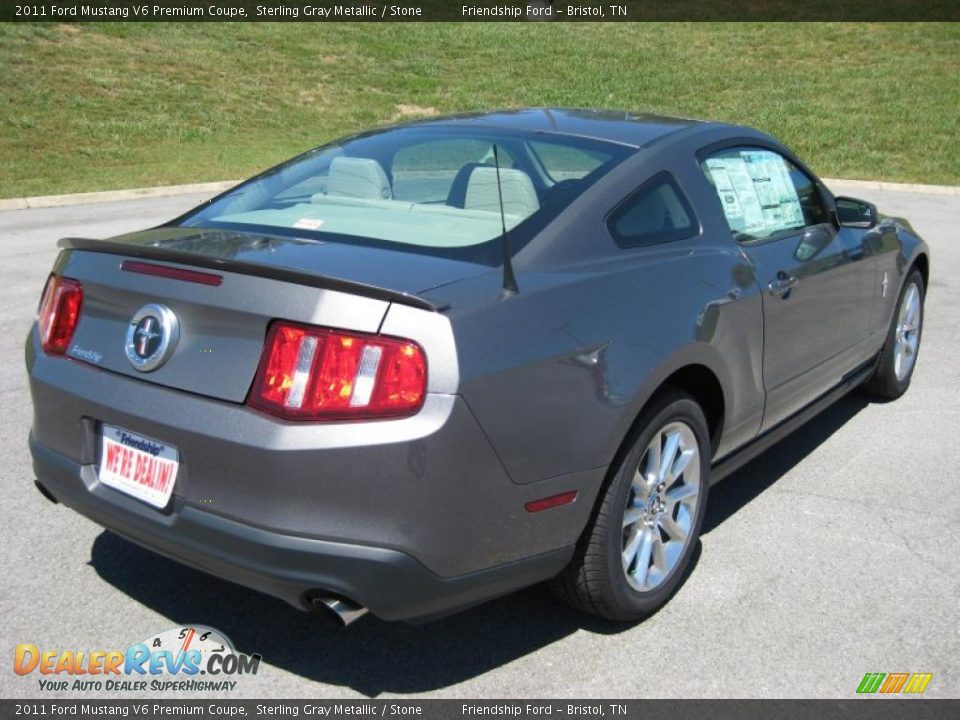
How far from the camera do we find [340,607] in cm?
284

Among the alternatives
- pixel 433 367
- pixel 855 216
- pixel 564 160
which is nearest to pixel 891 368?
pixel 855 216

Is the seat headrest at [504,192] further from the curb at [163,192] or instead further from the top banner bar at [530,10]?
the top banner bar at [530,10]

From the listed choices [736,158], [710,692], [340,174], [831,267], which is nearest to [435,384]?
[710,692]

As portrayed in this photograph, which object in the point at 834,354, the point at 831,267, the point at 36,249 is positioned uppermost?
the point at 831,267

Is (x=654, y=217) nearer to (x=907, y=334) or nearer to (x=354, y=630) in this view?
(x=354, y=630)

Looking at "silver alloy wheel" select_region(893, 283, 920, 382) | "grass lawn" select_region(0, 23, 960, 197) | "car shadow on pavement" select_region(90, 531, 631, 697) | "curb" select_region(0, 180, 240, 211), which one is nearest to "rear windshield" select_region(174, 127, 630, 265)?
"car shadow on pavement" select_region(90, 531, 631, 697)

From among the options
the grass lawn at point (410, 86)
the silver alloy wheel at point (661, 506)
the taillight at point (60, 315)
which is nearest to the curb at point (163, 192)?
the grass lawn at point (410, 86)

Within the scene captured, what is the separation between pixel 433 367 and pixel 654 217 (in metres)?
1.34

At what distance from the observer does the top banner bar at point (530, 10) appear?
3409cm

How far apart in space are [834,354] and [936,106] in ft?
82.7

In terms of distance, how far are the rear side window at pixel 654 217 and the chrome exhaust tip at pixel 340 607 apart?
Answer: 1.45 metres

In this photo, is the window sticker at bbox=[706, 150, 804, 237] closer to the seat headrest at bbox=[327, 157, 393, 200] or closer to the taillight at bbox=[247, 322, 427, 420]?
the seat headrest at bbox=[327, 157, 393, 200]

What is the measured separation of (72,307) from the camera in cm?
338

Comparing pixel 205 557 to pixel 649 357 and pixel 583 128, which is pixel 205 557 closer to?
pixel 649 357
